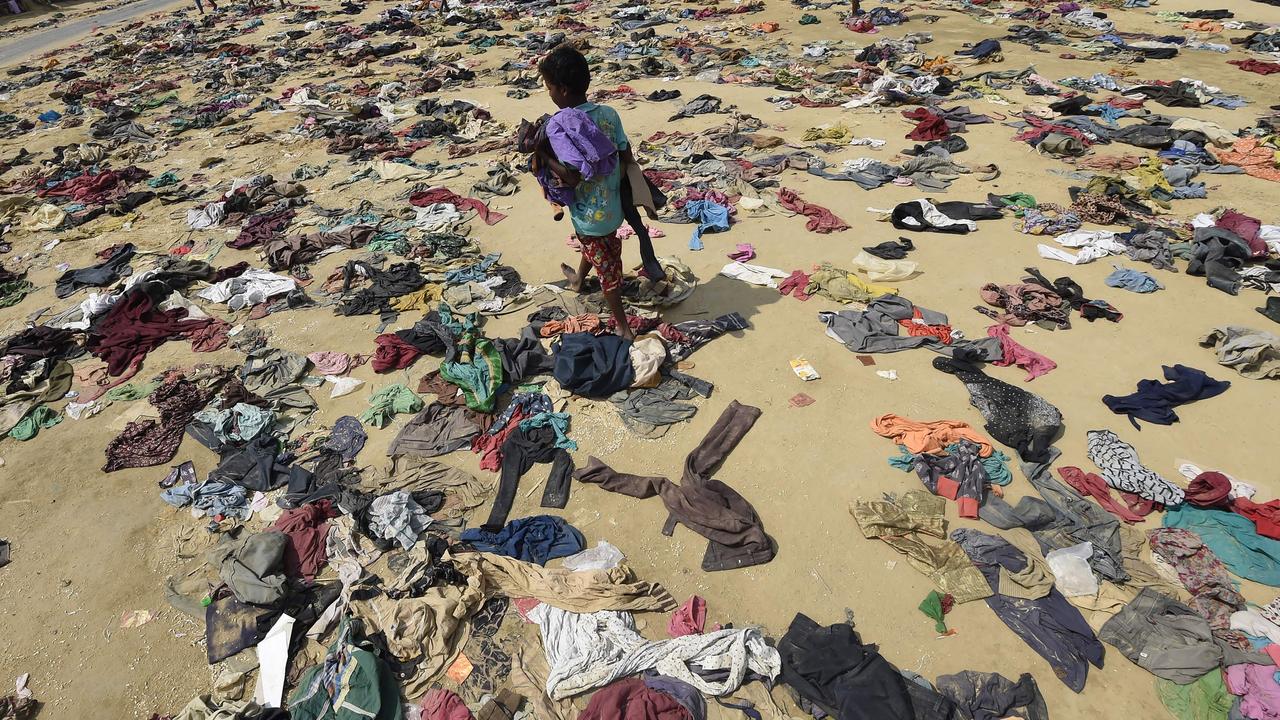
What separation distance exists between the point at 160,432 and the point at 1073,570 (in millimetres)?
6754

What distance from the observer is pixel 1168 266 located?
5.75m

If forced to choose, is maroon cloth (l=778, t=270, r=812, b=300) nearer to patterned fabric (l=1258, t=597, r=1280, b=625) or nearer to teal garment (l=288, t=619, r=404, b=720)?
patterned fabric (l=1258, t=597, r=1280, b=625)

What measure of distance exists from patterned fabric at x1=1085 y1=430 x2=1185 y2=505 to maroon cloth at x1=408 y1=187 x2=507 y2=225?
6.92 meters

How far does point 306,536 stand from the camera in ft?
12.3

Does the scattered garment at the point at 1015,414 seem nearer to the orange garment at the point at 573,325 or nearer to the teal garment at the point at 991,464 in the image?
the teal garment at the point at 991,464

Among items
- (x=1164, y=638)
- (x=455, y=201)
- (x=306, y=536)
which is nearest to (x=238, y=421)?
(x=306, y=536)

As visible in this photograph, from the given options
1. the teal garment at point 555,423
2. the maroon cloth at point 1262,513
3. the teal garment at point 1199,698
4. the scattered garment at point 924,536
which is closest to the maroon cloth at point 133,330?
the teal garment at point 555,423

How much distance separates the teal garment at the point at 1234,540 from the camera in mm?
3219

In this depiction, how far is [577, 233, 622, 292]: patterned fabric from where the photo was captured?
181 inches

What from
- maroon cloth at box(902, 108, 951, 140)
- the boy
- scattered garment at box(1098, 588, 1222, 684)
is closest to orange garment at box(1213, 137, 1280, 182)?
maroon cloth at box(902, 108, 951, 140)

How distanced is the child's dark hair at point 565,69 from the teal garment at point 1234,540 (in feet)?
15.6

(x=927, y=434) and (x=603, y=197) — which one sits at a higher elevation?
(x=603, y=197)

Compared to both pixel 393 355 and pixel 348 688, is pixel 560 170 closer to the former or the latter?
pixel 393 355

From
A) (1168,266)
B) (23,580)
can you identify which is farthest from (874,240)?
(23,580)
